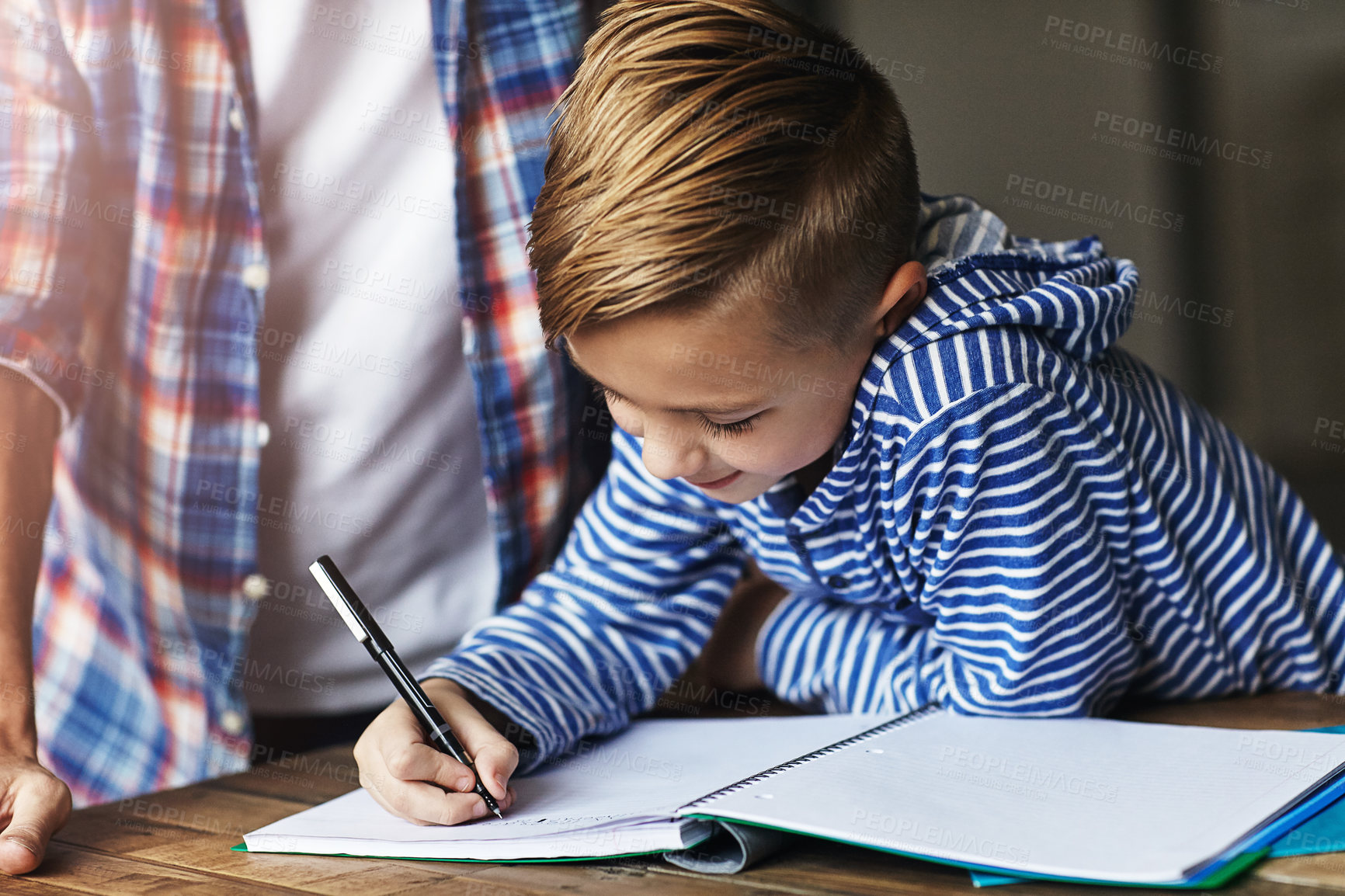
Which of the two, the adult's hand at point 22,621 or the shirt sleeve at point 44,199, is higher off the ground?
the shirt sleeve at point 44,199

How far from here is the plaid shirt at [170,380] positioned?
0.97 metres

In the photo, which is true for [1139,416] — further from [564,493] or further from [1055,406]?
[564,493]

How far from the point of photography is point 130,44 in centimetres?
99

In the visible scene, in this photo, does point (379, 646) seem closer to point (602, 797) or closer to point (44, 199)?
point (602, 797)

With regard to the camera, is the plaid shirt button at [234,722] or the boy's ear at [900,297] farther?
the plaid shirt button at [234,722]

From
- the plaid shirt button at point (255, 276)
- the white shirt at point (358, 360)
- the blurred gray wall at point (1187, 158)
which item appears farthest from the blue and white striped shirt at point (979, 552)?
the blurred gray wall at point (1187, 158)

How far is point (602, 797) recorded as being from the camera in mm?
655

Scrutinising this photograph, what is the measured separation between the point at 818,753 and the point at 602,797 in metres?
0.14

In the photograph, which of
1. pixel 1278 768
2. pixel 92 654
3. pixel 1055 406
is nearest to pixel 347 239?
pixel 92 654

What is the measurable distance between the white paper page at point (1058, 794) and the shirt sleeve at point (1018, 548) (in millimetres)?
54

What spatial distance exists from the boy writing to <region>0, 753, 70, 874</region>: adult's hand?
18cm

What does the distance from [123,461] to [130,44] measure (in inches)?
15.4

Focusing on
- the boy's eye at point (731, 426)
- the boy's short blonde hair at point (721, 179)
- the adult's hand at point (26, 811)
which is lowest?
the adult's hand at point (26, 811)

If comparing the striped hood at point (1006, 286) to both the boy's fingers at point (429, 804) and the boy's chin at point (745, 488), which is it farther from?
the boy's fingers at point (429, 804)
